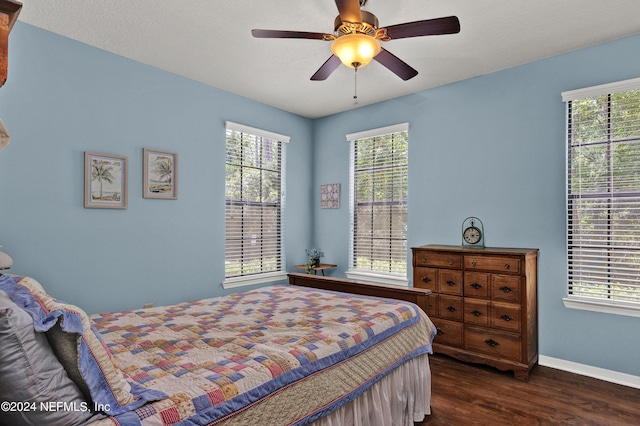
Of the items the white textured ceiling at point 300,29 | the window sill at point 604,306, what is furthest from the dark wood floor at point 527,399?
the white textured ceiling at point 300,29

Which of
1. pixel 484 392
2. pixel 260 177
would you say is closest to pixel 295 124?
pixel 260 177

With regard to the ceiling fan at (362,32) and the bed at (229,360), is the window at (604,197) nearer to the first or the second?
the bed at (229,360)

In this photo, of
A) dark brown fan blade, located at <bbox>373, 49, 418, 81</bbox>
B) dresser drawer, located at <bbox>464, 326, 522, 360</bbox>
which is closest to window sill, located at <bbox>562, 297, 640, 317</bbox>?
dresser drawer, located at <bbox>464, 326, 522, 360</bbox>

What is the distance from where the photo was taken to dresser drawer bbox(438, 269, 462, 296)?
345 cm

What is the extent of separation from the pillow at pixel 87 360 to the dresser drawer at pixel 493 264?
293 centimetres

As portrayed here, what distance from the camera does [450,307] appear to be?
3.50 m

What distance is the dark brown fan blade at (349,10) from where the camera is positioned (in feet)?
6.17

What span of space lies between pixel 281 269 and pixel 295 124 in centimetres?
209

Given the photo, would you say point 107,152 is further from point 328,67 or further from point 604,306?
point 604,306

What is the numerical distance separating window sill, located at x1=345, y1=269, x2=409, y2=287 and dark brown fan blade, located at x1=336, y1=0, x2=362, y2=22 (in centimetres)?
312

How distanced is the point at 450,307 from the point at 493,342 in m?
0.47

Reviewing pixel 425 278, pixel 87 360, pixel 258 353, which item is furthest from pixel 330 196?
pixel 87 360

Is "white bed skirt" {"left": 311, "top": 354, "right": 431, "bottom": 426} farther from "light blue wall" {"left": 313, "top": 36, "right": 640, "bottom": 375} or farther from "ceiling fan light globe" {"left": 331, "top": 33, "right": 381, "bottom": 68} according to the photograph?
"ceiling fan light globe" {"left": 331, "top": 33, "right": 381, "bottom": 68}

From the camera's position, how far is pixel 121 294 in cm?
326
